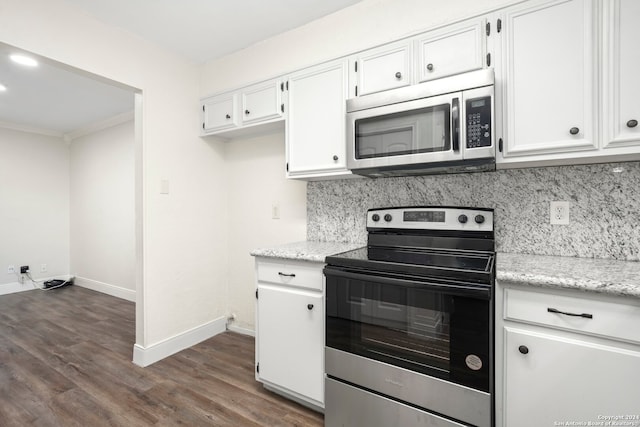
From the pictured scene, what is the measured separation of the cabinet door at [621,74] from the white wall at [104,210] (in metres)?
4.59

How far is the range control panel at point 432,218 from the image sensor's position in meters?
1.67

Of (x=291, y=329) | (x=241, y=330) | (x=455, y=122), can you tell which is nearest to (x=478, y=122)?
(x=455, y=122)

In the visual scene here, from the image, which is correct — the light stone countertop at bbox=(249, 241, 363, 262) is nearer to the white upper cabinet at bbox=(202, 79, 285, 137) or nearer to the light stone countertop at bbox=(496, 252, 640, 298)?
the light stone countertop at bbox=(496, 252, 640, 298)

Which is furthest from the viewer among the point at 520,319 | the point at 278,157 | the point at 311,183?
the point at 278,157

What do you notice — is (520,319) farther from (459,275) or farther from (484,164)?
(484,164)

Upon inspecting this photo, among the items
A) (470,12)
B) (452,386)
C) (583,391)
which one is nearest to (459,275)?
(452,386)

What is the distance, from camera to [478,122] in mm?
1437

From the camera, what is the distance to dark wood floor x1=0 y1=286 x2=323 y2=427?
5.70 ft

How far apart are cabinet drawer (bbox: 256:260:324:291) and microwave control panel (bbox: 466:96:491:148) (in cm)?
100

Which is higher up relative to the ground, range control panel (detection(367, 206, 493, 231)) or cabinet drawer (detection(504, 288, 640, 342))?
range control panel (detection(367, 206, 493, 231))

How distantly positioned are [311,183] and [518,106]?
4.68 ft

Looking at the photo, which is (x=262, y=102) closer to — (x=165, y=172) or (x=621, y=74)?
(x=165, y=172)

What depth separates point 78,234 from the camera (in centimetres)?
485

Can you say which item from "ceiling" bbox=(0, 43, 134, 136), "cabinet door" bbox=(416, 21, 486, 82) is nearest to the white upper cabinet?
"ceiling" bbox=(0, 43, 134, 136)
